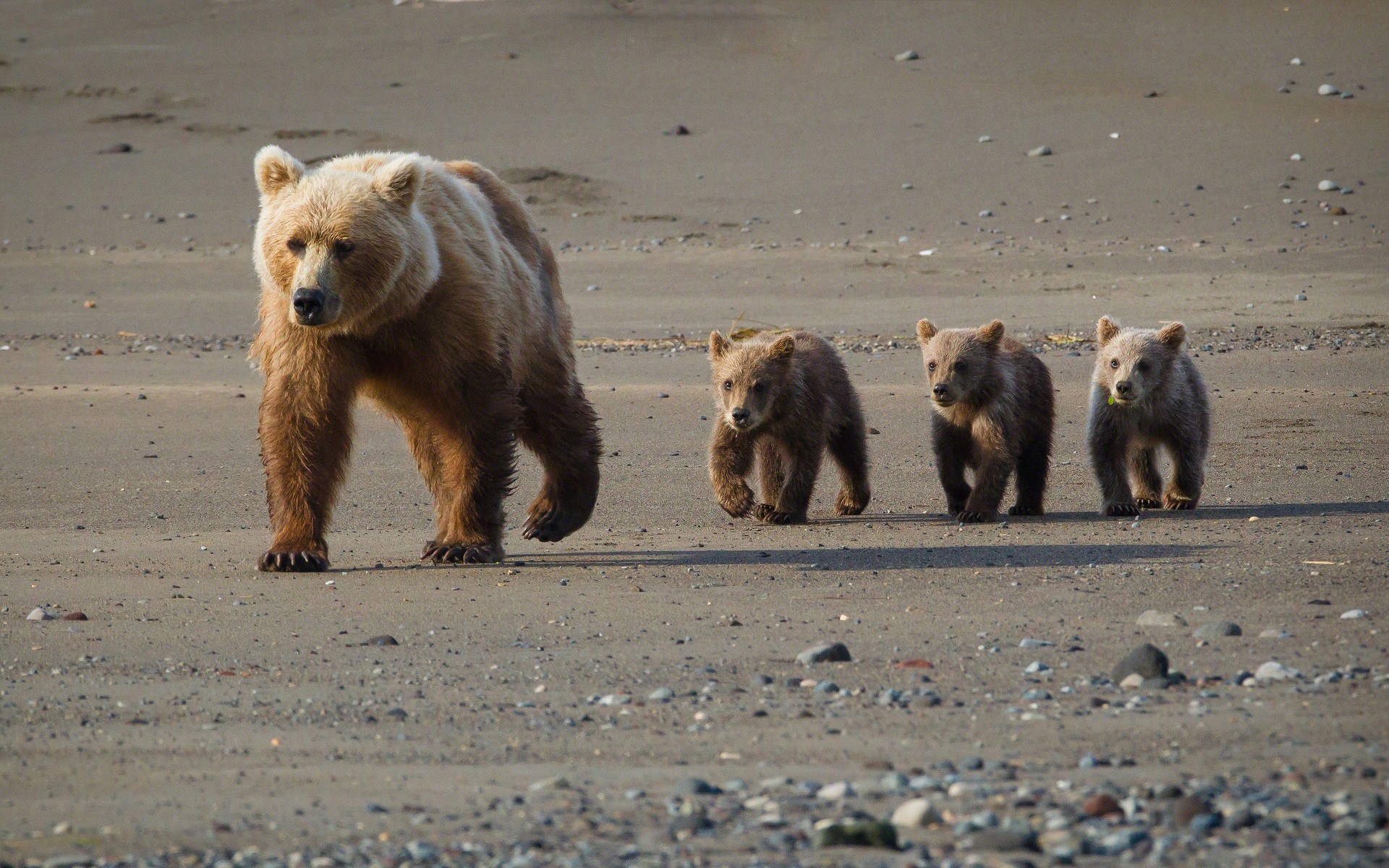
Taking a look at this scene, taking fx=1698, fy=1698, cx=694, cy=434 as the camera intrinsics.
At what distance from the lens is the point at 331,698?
14.5 ft

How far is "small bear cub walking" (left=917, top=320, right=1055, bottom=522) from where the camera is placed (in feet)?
26.3

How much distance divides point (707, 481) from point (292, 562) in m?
3.04

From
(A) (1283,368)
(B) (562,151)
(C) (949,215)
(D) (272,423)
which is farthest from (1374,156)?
(D) (272,423)

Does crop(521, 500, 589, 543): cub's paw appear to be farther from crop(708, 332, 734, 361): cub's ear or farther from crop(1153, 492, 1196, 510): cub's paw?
crop(1153, 492, 1196, 510): cub's paw

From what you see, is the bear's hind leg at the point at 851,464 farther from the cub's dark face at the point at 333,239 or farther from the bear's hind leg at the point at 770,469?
the cub's dark face at the point at 333,239

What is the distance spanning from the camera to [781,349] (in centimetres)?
825

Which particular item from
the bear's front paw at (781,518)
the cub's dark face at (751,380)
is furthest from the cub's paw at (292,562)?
the bear's front paw at (781,518)

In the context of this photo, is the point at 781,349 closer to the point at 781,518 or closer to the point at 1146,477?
the point at 781,518

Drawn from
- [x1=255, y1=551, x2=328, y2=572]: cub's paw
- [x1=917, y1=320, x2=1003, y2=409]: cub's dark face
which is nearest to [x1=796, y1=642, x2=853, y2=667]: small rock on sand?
[x1=255, y1=551, x2=328, y2=572]: cub's paw

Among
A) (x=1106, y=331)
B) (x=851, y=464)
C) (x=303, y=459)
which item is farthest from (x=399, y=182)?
(x=1106, y=331)

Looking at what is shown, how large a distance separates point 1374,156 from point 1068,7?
8019mm

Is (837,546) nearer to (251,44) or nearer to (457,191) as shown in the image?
(457,191)

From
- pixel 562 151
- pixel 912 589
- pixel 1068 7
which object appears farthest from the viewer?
pixel 1068 7

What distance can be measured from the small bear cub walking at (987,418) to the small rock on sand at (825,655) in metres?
3.20
